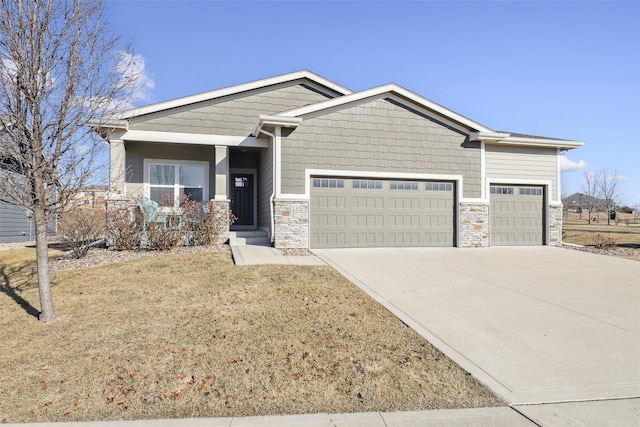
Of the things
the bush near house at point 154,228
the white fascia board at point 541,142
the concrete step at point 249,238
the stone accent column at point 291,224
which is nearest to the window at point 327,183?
the stone accent column at point 291,224

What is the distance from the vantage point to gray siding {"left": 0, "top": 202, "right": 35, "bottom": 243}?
13992 mm

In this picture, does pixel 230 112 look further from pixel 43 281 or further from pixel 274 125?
pixel 43 281

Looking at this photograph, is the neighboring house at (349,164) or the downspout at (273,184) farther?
the neighboring house at (349,164)

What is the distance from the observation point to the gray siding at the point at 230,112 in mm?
11086

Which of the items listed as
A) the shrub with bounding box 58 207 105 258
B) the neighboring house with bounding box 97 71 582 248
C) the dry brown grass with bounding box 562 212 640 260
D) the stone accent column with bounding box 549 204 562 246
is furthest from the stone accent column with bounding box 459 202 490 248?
the shrub with bounding box 58 207 105 258

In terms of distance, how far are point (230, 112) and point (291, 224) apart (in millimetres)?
4780

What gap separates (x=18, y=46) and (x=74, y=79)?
2.02 feet

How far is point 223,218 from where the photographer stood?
34.9ft

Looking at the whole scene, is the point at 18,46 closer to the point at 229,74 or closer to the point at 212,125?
the point at 212,125

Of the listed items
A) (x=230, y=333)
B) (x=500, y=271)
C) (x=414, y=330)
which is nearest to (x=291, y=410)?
(x=230, y=333)

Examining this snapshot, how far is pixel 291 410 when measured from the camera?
2.77 metres

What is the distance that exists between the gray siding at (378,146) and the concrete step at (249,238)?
1.99m

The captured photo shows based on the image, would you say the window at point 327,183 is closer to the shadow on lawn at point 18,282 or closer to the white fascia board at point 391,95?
the white fascia board at point 391,95

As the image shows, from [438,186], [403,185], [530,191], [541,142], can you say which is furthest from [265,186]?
[541,142]
